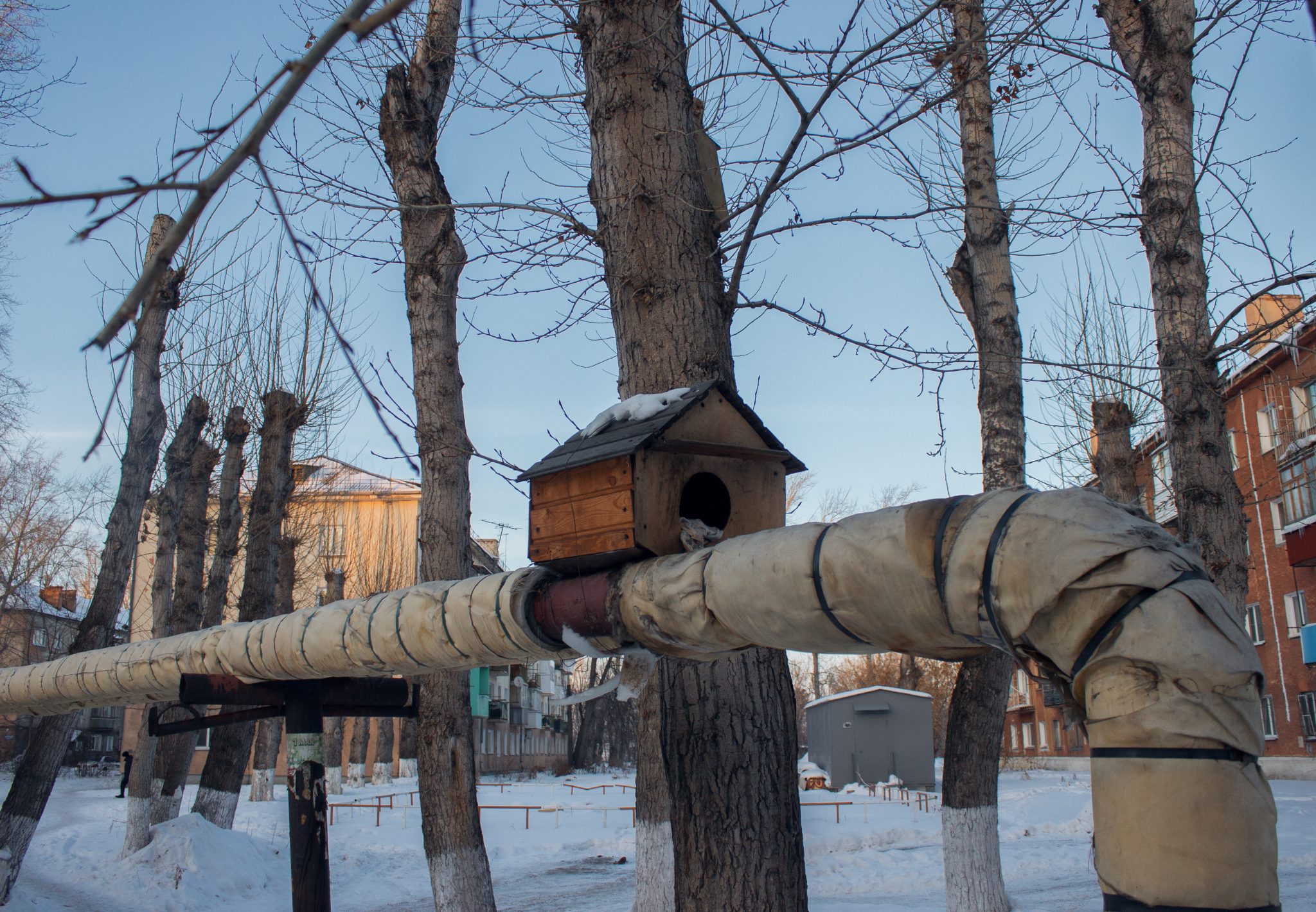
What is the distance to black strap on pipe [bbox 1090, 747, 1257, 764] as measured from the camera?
139 cm

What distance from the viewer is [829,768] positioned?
2778 centimetres

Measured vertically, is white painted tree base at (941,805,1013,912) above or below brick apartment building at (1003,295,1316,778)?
below

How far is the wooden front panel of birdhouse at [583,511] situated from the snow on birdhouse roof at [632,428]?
31 millimetres

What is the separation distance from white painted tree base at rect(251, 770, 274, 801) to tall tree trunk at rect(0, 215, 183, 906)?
414 inches

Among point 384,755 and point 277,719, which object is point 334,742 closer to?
point 384,755

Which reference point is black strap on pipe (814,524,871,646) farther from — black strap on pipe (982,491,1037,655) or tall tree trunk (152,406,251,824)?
tall tree trunk (152,406,251,824)

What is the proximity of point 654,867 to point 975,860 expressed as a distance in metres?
2.43

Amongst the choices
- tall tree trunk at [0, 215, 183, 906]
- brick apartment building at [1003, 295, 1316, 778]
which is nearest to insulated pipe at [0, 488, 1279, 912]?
tall tree trunk at [0, 215, 183, 906]

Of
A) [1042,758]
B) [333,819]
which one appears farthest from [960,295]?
[1042,758]

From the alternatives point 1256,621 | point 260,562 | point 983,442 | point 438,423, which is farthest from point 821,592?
point 1256,621

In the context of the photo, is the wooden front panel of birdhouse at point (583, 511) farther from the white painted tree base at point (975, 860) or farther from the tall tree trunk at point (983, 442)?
the white painted tree base at point (975, 860)

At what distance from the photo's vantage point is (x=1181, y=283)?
5.68 meters

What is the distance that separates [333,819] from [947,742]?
13.3m

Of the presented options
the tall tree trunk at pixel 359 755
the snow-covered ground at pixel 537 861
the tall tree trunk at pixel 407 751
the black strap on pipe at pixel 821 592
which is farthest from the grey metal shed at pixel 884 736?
the black strap on pipe at pixel 821 592
